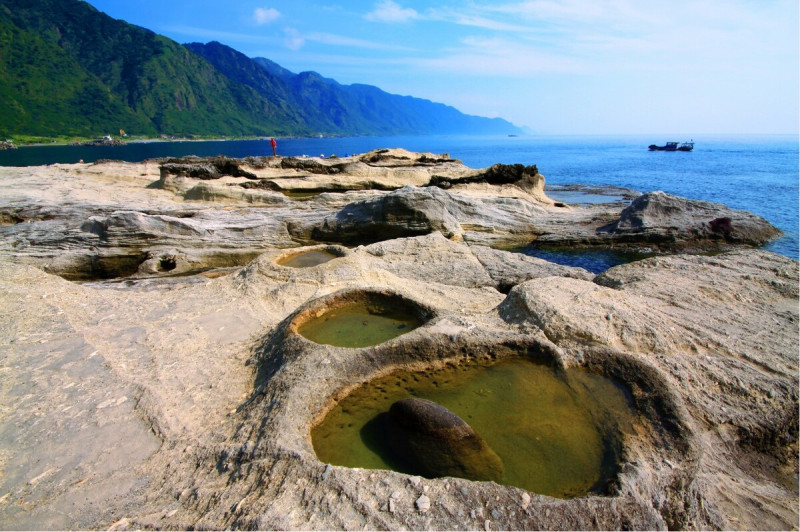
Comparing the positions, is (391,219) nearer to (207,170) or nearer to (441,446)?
(441,446)

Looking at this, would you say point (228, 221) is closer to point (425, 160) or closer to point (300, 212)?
point (300, 212)

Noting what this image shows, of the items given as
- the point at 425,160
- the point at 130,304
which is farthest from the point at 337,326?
the point at 425,160

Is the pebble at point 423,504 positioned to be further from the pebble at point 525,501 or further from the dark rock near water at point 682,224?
the dark rock near water at point 682,224

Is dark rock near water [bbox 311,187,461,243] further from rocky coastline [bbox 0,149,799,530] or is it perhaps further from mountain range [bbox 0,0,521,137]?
mountain range [bbox 0,0,521,137]

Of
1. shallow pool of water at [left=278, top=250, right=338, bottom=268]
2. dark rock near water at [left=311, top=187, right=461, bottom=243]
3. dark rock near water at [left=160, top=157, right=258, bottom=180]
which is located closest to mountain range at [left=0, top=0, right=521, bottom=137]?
dark rock near water at [left=160, top=157, right=258, bottom=180]

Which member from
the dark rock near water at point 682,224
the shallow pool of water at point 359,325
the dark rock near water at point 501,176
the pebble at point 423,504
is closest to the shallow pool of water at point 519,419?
the pebble at point 423,504

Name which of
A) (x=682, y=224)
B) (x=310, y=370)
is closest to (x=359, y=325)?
(x=310, y=370)
